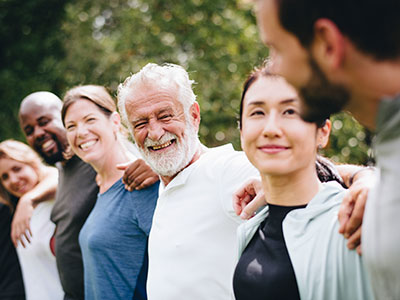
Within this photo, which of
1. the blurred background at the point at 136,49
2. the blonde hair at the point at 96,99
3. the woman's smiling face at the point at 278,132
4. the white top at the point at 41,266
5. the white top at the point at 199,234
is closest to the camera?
the woman's smiling face at the point at 278,132

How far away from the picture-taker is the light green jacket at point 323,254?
1397mm

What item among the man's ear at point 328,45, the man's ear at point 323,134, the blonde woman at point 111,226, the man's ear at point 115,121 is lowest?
the blonde woman at point 111,226

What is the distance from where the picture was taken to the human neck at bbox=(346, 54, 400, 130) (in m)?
1.03

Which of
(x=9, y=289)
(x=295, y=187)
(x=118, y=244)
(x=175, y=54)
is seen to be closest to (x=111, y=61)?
(x=175, y=54)

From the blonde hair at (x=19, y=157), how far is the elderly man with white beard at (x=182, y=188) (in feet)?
5.61

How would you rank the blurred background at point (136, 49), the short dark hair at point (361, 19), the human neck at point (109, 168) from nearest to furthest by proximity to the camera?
the short dark hair at point (361, 19), the human neck at point (109, 168), the blurred background at point (136, 49)

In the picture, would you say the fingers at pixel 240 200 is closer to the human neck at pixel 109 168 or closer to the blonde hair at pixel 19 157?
the human neck at pixel 109 168

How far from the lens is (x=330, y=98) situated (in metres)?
1.13

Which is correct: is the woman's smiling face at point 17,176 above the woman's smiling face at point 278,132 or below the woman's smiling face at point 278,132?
below

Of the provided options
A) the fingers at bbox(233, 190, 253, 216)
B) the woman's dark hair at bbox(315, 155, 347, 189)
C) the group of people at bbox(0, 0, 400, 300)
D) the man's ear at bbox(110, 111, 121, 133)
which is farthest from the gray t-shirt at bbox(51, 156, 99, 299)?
the woman's dark hair at bbox(315, 155, 347, 189)

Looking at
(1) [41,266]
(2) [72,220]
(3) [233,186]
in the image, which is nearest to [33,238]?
(1) [41,266]

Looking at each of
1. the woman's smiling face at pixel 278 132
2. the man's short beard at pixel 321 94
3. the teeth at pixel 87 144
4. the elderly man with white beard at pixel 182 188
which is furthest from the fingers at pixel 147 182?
the man's short beard at pixel 321 94

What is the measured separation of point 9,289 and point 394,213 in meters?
3.55

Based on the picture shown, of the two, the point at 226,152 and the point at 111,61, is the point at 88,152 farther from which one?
the point at 111,61
